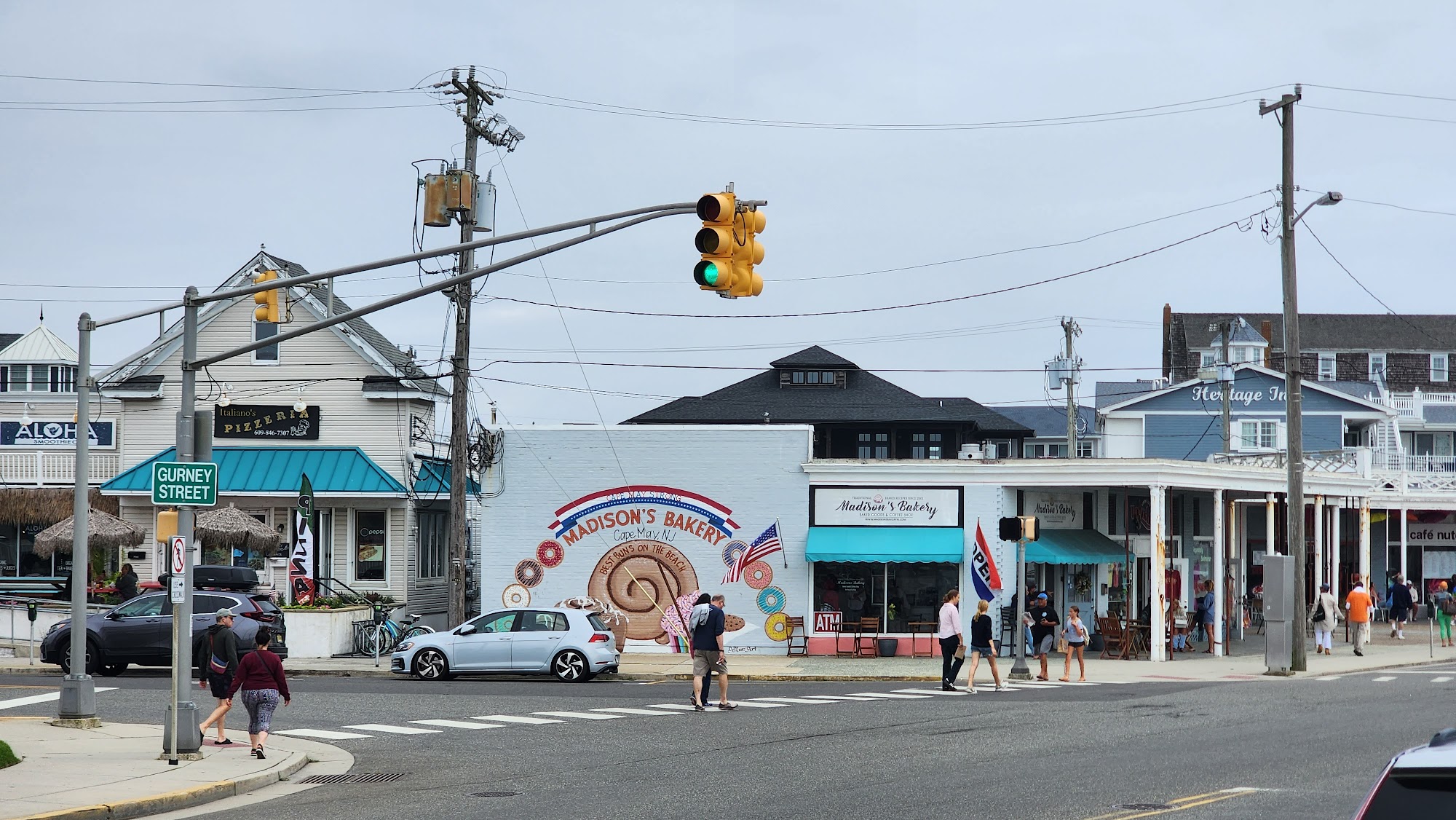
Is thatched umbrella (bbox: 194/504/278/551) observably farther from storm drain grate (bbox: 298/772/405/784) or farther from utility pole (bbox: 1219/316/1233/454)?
utility pole (bbox: 1219/316/1233/454)

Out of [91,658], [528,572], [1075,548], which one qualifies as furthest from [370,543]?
[1075,548]

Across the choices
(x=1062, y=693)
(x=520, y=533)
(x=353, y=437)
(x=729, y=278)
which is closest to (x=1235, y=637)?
(x=1062, y=693)

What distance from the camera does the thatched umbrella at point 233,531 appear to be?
32.4 meters

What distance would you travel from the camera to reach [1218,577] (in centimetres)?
3219

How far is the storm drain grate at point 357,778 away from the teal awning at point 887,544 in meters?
17.4

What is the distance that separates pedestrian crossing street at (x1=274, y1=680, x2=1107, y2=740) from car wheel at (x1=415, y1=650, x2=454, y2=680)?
20.5ft

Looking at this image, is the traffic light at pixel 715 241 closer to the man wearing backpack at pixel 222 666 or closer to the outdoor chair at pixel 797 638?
the man wearing backpack at pixel 222 666

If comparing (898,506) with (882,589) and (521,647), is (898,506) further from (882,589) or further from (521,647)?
(521,647)

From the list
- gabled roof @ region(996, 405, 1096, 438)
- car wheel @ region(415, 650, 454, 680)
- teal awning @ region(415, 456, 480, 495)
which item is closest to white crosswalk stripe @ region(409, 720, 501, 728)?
car wheel @ region(415, 650, 454, 680)

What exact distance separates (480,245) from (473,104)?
1514 cm

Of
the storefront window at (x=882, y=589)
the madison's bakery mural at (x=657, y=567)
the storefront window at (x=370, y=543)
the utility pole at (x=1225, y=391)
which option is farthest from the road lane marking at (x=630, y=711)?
the utility pole at (x=1225, y=391)

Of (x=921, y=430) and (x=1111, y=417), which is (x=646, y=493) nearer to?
(x=921, y=430)

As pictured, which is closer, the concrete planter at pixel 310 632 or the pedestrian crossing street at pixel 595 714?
the pedestrian crossing street at pixel 595 714

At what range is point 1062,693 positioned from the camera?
23.7 m
